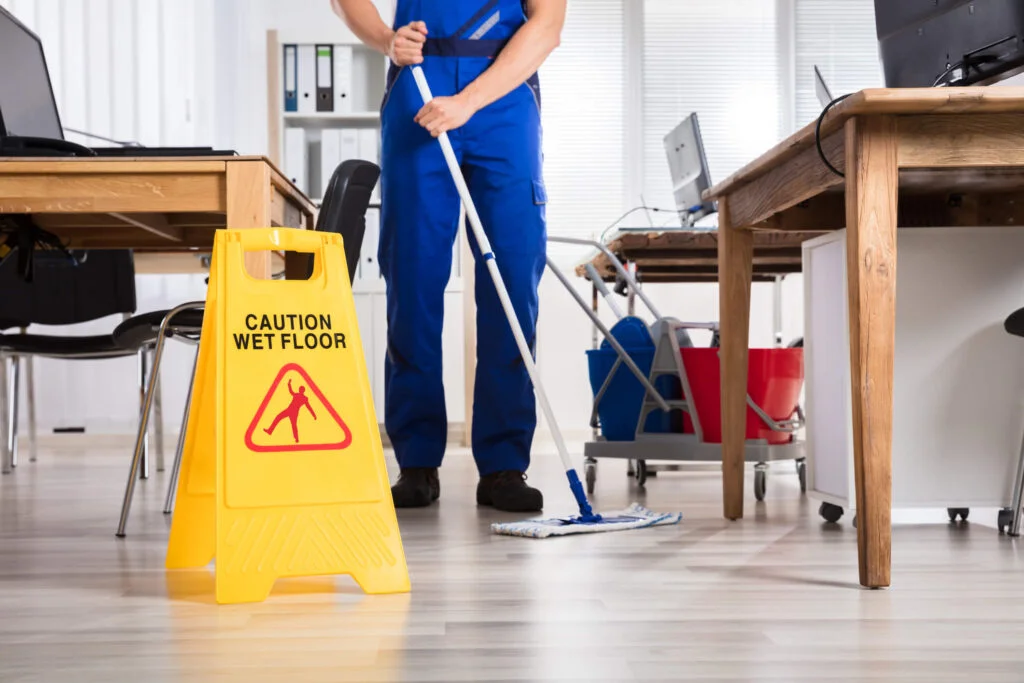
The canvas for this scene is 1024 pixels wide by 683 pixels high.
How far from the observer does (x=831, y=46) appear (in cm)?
491

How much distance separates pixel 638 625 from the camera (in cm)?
116

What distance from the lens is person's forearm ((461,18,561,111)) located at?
216 centimetres

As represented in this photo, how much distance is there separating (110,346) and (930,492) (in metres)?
2.40

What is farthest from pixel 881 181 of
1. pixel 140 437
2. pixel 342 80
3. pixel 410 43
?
pixel 342 80

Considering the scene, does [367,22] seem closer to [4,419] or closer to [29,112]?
[29,112]

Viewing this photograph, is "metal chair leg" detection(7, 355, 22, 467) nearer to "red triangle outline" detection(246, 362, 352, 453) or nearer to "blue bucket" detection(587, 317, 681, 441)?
"blue bucket" detection(587, 317, 681, 441)

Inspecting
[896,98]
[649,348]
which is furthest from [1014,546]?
[649,348]

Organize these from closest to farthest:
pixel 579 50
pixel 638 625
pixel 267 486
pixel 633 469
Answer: pixel 638 625, pixel 267 486, pixel 633 469, pixel 579 50

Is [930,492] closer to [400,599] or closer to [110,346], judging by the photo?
[400,599]

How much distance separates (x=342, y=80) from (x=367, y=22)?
2.22 m

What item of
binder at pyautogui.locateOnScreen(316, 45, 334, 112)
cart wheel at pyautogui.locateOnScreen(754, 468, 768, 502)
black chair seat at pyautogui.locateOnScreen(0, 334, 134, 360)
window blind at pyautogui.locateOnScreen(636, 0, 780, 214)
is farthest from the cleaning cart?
window blind at pyautogui.locateOnScreen(636, 0, 780, 214)

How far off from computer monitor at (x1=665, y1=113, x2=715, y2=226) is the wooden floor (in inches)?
55.5

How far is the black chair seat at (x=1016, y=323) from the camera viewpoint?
1.72 metres

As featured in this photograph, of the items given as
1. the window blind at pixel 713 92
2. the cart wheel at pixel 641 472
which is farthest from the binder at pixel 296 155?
the cart wheel at pixel 641 472
